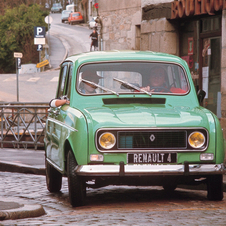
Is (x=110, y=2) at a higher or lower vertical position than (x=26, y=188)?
higher

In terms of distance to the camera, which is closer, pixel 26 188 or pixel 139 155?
pixel 139 155

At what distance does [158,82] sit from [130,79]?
0.36 m

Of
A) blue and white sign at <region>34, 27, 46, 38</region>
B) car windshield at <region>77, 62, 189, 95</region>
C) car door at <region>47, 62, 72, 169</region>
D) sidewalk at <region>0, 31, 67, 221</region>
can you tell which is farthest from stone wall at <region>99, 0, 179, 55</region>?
blue and white sign at <region>34, 27, 46, 38</region>

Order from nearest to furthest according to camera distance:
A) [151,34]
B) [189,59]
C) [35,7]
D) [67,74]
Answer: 1. [67,74]
2. [189,59]
3. [151,34]
4. [35,7]

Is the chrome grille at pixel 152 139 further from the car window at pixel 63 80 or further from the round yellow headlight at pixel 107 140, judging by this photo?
the car window at pixel 63 80

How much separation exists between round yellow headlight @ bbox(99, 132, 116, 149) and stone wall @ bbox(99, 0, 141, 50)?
36.5 ft

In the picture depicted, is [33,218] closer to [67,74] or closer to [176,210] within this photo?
[176,210]

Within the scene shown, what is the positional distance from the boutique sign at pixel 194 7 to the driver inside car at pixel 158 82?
4.30m

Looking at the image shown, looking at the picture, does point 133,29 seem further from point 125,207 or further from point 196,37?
point 125,207

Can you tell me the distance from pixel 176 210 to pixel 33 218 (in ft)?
4.85

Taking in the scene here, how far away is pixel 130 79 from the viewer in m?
7.79

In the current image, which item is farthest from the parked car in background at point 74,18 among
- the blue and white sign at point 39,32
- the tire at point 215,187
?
the tire at point 215,187

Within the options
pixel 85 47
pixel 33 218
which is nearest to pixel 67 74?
pixel 33 218

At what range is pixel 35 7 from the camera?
70.8 m
